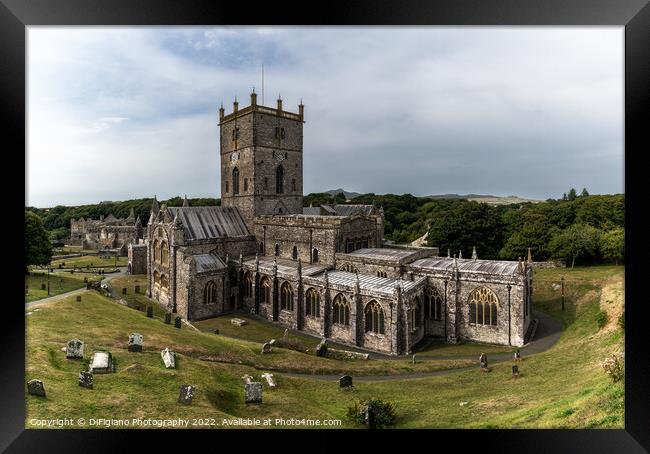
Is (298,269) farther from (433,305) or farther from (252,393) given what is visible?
(252,393)

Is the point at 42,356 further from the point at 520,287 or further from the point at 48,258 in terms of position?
the point at 520,287

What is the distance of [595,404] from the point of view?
962cm

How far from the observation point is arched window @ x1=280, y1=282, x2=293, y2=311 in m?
24.9

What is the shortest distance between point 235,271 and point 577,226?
31226mm

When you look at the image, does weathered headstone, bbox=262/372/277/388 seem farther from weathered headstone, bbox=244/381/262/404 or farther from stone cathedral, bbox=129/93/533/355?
stone cathedral, bbox=129/93/533/355

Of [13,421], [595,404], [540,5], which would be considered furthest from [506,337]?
[13,421]

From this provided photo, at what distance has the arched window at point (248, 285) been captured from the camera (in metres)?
27.8

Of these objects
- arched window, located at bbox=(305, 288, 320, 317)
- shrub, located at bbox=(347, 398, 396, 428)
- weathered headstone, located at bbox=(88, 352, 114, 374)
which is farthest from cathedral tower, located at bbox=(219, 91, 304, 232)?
shrub, located at bbox=(347, 398, 396, 428)

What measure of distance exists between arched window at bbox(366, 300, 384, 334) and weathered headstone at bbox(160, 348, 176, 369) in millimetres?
11256

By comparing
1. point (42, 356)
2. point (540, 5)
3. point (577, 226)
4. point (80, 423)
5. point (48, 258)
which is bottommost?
point (80, 423)

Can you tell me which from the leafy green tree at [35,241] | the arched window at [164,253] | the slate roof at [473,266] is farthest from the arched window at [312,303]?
the leafy green tree at [35,241]

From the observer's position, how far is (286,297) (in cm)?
2522

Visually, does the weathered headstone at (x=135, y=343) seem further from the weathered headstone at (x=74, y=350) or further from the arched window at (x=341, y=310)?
the arched window at (x=341, y=310)

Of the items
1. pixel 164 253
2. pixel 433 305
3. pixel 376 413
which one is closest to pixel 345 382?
pixel 376 413
